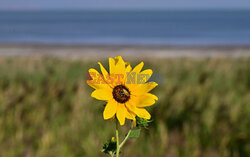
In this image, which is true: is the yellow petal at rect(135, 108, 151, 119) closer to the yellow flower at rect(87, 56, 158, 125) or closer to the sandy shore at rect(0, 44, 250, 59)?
the yellow flower at rect(87, 56, 158, 125)

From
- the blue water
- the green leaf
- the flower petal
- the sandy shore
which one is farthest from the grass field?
the blue water

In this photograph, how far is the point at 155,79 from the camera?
0.52 m

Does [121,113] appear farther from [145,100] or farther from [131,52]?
[131,52]

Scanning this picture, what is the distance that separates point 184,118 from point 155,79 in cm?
375

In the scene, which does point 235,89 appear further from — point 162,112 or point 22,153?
point 22,153

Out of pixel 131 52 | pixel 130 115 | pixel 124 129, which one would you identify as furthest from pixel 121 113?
pixel 131 52

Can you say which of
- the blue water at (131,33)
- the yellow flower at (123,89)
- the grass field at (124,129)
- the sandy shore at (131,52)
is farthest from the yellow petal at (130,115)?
the blue water at (131,33)

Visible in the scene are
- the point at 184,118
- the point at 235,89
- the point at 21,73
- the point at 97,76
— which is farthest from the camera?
the point at 21,73

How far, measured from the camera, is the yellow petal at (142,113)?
0.47 metres

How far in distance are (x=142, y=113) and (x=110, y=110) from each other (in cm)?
5

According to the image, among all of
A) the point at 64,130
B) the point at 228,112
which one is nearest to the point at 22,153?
the point at 64,130

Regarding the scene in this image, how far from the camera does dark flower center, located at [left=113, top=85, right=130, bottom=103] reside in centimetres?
52

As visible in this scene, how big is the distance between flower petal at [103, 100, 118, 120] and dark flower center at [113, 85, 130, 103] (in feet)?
0.08

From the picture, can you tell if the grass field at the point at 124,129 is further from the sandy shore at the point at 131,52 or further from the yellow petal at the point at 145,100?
the sandy shore at the point at 131,52
